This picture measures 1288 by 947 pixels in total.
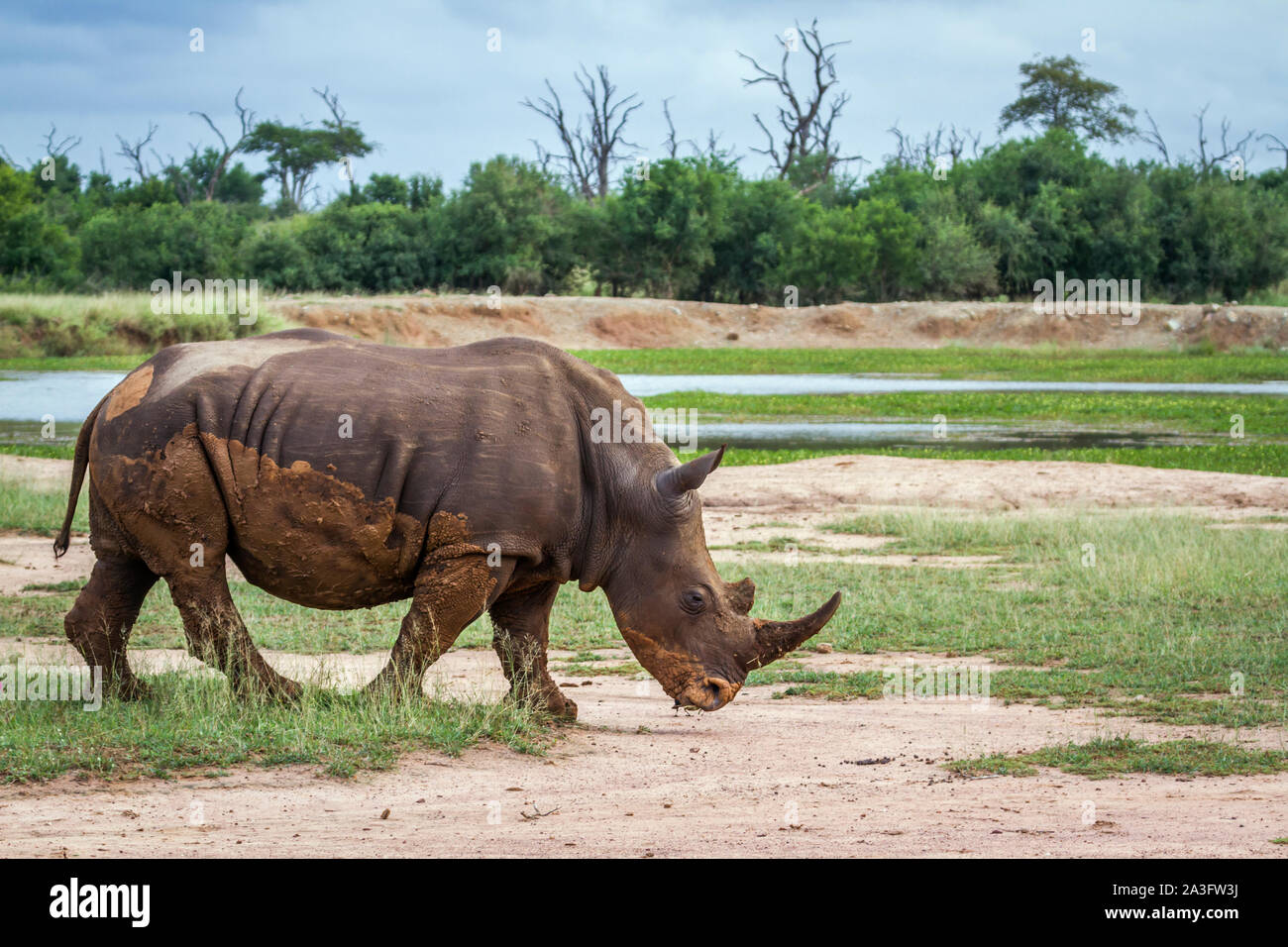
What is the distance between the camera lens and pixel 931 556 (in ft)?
49.3

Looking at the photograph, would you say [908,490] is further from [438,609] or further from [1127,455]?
[438,609]

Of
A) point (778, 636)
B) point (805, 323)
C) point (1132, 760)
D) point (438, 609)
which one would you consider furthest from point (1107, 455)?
point (805, 323)

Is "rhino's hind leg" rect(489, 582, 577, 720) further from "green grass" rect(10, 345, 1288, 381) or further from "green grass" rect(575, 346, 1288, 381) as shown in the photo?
"green grass" rect(575, 346, 1288, 381)

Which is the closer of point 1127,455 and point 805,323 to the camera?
point 1127,455

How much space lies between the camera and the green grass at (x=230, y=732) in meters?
6.59

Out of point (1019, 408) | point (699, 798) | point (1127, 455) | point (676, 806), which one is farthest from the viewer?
point (1019, 408)

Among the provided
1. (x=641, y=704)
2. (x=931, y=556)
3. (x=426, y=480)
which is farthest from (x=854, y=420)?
(x=426, y=480)

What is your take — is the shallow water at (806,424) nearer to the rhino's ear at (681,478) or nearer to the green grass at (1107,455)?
the green grass at (1107,455)

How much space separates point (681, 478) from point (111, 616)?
10.2 feet

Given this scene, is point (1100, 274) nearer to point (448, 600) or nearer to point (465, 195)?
point (465, 195)

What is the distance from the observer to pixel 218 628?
7441 mm

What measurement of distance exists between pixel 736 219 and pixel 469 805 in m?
58.6

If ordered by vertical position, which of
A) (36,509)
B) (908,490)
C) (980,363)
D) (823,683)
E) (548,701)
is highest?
(980,363)

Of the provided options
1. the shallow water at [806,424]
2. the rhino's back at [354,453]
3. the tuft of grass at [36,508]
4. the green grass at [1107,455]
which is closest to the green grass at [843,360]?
the shallow water at [806,424]
